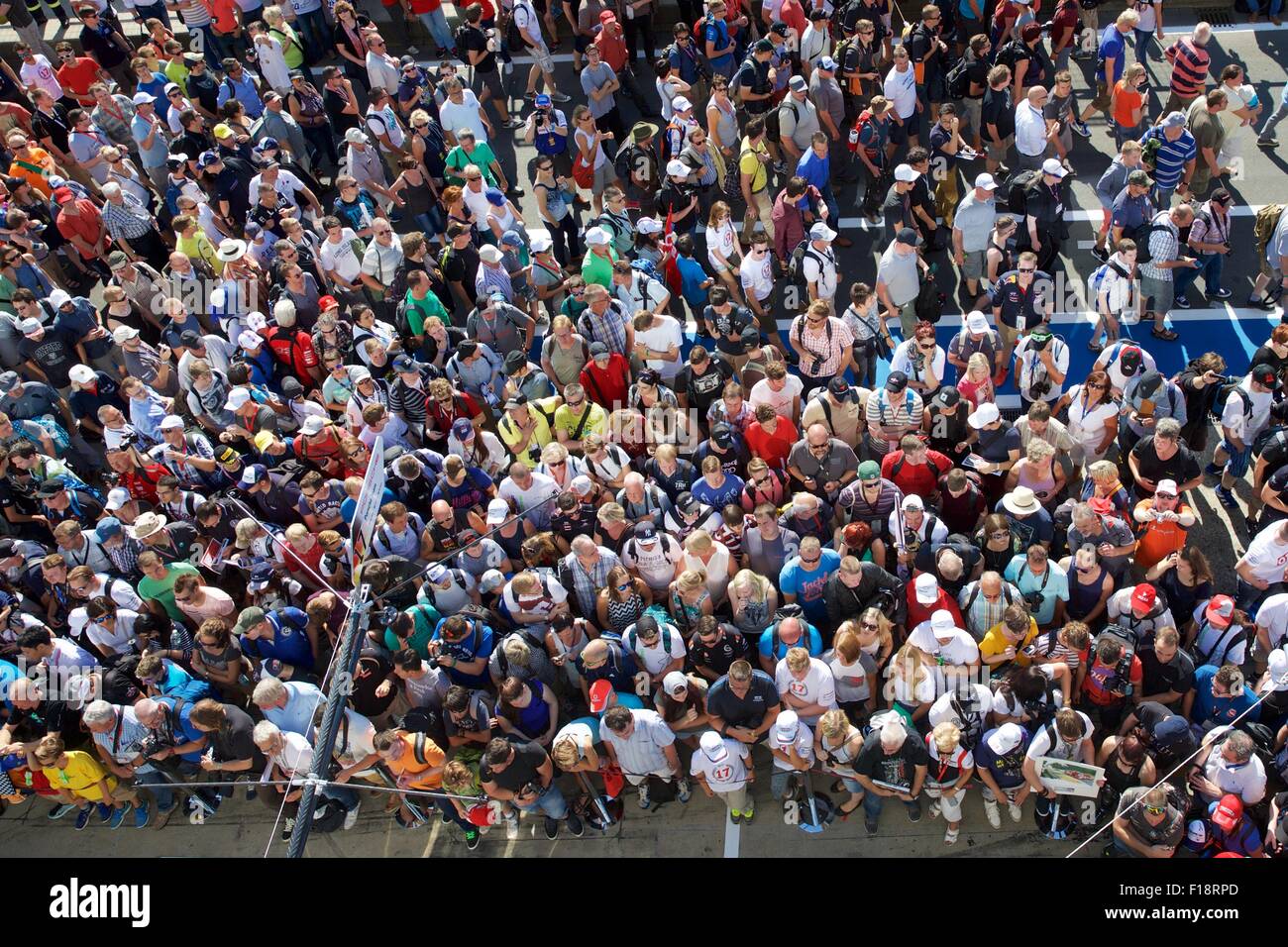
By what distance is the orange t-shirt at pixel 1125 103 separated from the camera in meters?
12.4

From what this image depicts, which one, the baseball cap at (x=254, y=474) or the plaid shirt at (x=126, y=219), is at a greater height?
the plaid shirt at (x=126, y=219)

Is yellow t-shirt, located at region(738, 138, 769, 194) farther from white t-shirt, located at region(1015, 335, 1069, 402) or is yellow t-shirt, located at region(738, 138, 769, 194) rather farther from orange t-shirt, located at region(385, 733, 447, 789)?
orange t-shirt, located at region(385, 733, 447, 789)

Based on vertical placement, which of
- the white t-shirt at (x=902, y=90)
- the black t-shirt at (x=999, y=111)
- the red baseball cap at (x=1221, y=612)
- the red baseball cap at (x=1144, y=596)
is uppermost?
the white t-shirt at (x=902, y=90)

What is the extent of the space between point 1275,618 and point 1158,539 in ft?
2.92

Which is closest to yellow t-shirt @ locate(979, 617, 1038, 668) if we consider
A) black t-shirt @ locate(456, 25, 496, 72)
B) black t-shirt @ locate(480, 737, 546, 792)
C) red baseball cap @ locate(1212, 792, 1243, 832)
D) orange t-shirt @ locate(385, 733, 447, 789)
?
red baseball cap @ locate(1212, 792, 1243, 832)

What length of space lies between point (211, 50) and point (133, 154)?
Answer: 194 cm

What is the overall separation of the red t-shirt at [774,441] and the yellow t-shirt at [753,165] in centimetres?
356

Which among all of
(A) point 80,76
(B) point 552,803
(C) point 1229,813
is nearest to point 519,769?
(B) point 552,803

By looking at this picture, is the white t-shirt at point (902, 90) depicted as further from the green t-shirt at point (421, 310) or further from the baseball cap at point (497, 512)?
the baseball cap at point (497, 512)

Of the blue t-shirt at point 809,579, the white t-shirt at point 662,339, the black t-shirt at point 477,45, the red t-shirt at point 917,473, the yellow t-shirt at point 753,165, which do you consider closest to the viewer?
the blue t-shirt at point 809,579

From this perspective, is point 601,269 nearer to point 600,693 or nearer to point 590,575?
point 590,575

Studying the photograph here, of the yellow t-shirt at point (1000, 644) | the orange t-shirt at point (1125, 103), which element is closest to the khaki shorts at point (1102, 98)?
the orange t-shirt at point (1125, 103)

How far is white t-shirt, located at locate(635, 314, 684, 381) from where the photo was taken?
32.9 feet

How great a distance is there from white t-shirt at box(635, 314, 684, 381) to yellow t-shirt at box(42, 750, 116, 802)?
520 cm
